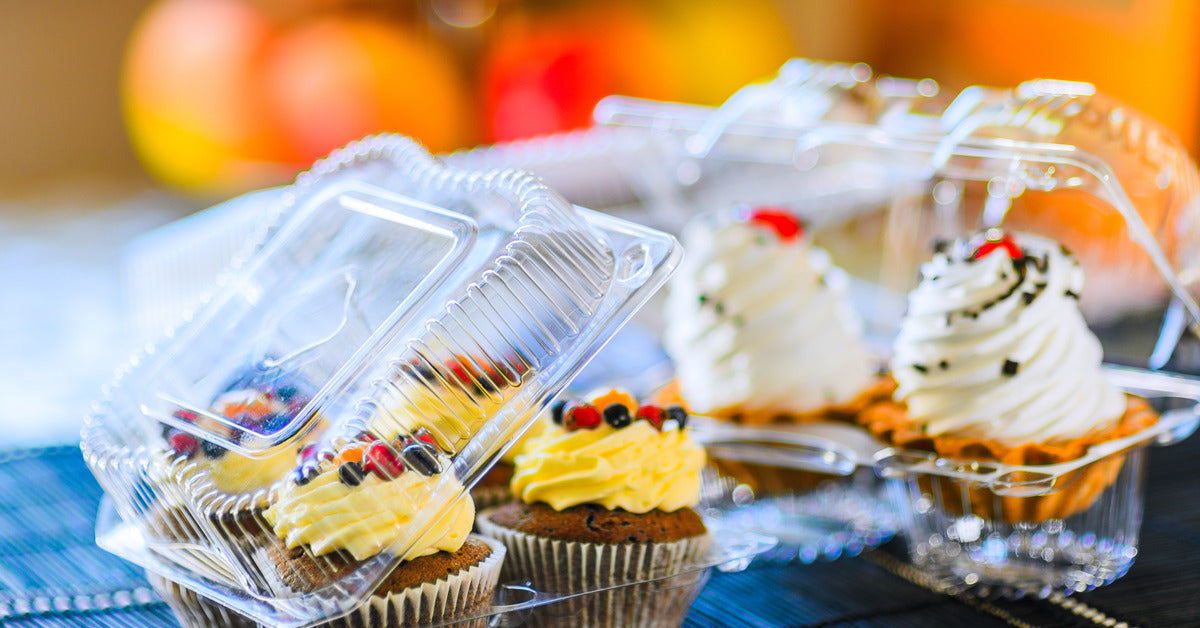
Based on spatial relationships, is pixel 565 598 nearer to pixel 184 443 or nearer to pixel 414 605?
pixel 414 605

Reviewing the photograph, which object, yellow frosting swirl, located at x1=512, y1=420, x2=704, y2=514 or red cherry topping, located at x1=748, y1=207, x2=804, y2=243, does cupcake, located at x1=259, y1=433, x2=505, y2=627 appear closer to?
yellow frosting swirl, located at x1=512, y1=420, x2=704, y2=514

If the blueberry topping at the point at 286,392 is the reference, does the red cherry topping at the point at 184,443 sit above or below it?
below

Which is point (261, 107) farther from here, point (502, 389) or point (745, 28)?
point (502, 389)

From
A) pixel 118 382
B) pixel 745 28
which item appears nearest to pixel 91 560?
pixel 118 382

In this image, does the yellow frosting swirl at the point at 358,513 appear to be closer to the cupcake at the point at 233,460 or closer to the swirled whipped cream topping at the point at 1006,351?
the cupcake at the point at 233,460

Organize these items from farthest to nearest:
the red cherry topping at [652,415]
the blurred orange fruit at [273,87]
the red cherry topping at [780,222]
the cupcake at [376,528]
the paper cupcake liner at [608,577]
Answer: the blurred orange fruit at [273,87] < the red cherry topping at [780,222] < the red cherry topping at [652,415] < the paper cupcake liner at [608,577] < the cupcake at [376,528]

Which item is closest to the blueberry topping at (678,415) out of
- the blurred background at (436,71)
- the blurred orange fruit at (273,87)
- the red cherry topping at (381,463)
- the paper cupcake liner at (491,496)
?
the paper cupcake liner at (491,496)

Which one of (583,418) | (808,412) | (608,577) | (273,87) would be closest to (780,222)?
(808,412)
